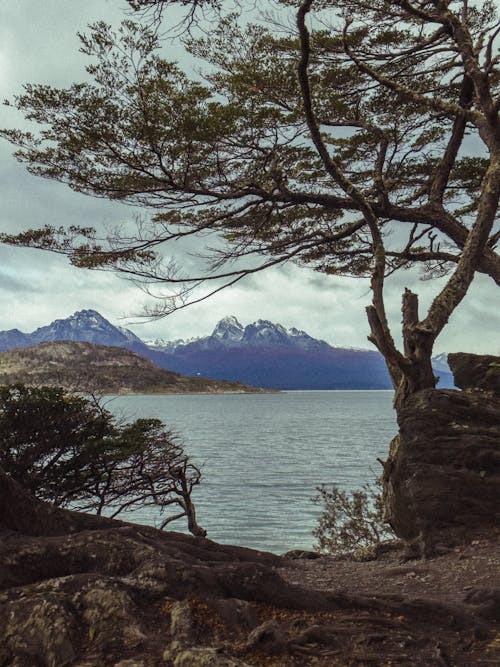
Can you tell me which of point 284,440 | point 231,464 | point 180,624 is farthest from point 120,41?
point 284,440

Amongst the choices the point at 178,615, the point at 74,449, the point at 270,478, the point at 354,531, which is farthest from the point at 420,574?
the point at 270,478

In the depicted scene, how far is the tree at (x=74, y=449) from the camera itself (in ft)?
36.1

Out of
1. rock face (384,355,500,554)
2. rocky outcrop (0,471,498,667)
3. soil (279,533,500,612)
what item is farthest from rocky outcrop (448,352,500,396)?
rocky outcrop (0,471,498,667)

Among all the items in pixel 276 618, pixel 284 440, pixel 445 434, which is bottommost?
pixel 284 440

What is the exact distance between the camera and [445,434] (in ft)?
27.3

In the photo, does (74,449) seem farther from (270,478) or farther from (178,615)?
(270,478)

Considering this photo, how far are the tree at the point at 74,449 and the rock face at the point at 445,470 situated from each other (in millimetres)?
5476

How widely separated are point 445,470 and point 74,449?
7793 millimetres

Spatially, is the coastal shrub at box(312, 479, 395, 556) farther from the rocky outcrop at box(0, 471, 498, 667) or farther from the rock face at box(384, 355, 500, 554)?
the rocky outcrop at box(0, 471, 498, 667)

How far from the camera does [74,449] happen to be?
1212 centimetres

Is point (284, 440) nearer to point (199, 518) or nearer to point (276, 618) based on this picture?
point (199, 518)

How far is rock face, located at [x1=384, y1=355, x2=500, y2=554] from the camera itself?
7938 millimetres

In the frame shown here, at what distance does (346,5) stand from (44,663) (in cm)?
1161

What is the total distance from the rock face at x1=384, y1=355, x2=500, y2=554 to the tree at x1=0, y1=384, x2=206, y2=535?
5476mm
